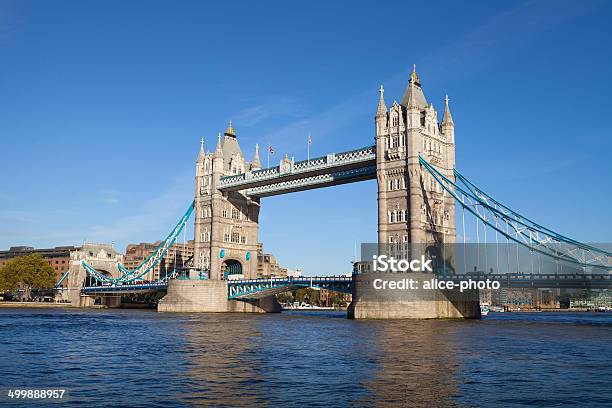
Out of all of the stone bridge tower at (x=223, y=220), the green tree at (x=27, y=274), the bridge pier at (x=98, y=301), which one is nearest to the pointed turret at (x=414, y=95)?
the stone bridge tower at (x=223, y=220)

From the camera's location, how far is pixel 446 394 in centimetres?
1942

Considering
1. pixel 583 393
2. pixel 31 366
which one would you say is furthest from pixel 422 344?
pixel 31 366

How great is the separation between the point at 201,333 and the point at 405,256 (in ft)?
111

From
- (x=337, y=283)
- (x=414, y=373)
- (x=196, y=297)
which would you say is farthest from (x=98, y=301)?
(x=414, y=373)

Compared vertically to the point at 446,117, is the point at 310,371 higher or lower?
lower

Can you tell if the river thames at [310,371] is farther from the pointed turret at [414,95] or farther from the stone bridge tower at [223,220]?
the stone bridge tower at [223,220]

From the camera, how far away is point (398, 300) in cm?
6519

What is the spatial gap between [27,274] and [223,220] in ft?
183

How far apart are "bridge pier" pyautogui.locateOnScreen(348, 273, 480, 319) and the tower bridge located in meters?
0.12

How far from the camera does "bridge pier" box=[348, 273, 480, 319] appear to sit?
65.1 metres

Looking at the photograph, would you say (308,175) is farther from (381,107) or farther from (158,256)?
(158,256)

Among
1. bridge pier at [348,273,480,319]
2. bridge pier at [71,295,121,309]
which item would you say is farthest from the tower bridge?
bridge pier at [71,295,121,309]

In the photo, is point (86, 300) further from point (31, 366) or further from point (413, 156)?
point (31, 366)

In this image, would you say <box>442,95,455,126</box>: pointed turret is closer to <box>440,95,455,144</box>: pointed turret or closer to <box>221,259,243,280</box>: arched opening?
<box>440,95,455,144</box>: pointed turret
